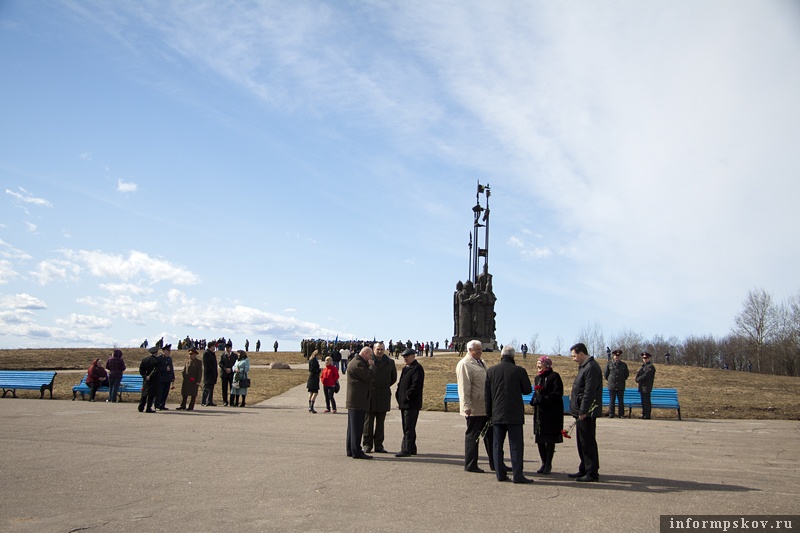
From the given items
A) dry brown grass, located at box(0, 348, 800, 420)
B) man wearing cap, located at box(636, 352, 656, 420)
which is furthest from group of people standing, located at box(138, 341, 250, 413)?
man wearing cap, located at box(636, 352, 656, 420)

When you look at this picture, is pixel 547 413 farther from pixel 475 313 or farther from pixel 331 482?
pixel 475 313

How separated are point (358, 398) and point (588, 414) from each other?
3.65m

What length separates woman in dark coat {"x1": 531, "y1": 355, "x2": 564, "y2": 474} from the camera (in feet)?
28.6

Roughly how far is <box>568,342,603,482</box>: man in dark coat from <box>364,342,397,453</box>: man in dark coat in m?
3.29

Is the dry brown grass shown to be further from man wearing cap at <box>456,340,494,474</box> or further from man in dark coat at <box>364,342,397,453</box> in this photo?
man wearing cap at <box>456,340,494,474</box>

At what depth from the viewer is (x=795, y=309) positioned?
73812 millimetres

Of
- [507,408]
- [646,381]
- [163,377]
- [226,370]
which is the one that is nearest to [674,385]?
[646,381]

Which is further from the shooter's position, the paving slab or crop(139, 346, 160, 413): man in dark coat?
crop(139, 346, 160, 413): man in dark coat

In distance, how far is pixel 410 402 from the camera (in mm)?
10477

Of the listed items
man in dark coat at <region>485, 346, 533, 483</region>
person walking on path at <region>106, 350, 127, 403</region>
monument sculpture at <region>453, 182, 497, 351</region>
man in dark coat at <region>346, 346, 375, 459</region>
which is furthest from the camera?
monument sculpture at <region>453, 182, 497, 351</region>

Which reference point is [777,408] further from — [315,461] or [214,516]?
[214,516]

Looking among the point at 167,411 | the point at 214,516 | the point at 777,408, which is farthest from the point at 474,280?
the point at 214,516

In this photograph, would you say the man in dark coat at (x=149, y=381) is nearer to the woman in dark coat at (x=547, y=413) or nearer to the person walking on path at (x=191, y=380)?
the person walking on path at (x=191, y=380)

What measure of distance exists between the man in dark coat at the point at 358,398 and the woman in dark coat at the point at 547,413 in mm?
2780
